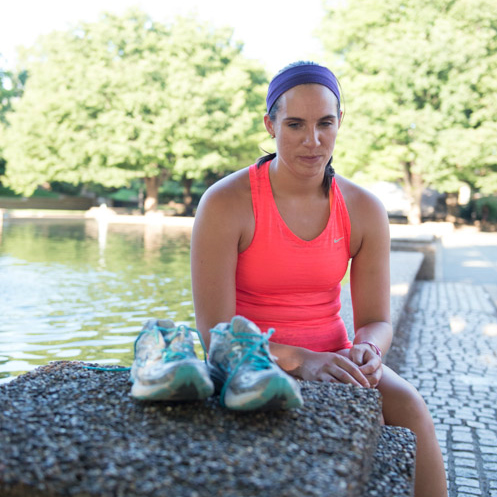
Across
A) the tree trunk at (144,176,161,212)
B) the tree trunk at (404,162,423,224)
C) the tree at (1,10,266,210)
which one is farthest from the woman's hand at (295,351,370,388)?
the tree trunk at (144,176,161,212)

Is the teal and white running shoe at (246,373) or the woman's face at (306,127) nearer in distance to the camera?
the teal and white running shoe at (246,373)

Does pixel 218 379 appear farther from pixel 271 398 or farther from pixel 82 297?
pixel 82 297

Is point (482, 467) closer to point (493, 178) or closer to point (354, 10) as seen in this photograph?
point (493, 178)

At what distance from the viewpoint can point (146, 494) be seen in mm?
1148

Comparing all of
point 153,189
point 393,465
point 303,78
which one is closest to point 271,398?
point 393,465

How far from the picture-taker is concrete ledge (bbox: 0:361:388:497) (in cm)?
118

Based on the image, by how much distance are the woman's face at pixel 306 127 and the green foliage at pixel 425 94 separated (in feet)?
82.9

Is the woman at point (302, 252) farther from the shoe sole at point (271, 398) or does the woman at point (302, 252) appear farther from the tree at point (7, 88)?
the tree at point (7, 88)

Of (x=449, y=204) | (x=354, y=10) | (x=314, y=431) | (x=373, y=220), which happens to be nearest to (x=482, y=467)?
(x=373, y=220)

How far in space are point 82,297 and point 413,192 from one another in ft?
77.0

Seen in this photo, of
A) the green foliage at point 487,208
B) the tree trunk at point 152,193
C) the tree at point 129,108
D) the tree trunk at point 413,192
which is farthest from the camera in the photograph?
the tree trunk at point 152,193

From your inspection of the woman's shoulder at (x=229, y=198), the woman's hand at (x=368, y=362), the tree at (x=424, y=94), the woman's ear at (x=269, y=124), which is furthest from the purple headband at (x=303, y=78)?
the tree at (x=424, y=94)

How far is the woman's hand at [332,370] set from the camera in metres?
2.06

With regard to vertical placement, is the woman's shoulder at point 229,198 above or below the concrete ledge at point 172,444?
above
